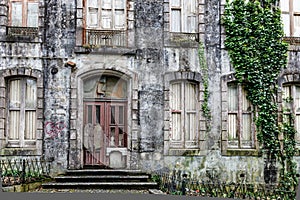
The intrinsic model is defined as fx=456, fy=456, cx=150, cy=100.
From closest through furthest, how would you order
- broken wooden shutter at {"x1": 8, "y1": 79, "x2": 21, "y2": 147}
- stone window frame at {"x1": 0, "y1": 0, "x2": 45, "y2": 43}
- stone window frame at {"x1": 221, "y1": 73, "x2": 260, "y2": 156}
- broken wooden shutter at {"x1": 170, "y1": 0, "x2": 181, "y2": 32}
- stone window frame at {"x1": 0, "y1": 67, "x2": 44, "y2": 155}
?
1. stone window frame at {"x1": 0, "y1": 67, "x2": 44, "y2": 155}
2. broken wooden shutter at {"x1": 8, "y1": 79, "x2": 21, "y2": 147}
3. stone window frame at {"x1": 0, "y1": 0, "x2": 45, "y2": 43}
4. stone window frame at {"x1": 221, "y1": 73, "x2": 260, "y2": 156}
5. broken wooden shutter at {"x1": 170, "y1": 0, "x2": 181, "y2": 32}

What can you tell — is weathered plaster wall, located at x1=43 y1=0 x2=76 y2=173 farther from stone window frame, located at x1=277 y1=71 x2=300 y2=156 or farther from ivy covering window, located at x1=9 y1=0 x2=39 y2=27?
stone window frame, located at x1=277 y1=71 x2=300 y2=156

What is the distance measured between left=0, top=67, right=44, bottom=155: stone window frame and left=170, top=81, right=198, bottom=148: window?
130 inches

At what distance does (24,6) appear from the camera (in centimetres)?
1164

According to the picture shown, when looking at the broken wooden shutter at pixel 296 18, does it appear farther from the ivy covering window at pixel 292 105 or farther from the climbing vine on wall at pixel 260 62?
the ivy covering window at pixel 292 105

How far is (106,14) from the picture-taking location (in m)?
11.5

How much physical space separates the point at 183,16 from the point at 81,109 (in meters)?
3.60

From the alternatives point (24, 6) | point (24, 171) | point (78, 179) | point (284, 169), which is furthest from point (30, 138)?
point (284, 169)

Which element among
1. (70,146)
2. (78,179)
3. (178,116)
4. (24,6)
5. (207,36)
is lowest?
(78,179)

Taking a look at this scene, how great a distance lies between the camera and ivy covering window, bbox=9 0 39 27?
11562 mm

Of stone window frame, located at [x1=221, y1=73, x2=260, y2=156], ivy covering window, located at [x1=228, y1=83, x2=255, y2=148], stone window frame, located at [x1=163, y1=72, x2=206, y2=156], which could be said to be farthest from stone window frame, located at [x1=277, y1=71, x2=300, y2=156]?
stone window frame, located at [x1=163, y1=72, x2=206, y2=156]

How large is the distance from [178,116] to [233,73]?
185 centimetres

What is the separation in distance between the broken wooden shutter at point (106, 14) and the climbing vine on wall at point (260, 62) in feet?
9.85

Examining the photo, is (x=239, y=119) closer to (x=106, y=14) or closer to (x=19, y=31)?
(x=106, y=14)

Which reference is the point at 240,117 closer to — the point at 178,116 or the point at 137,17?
the point at 178,116
